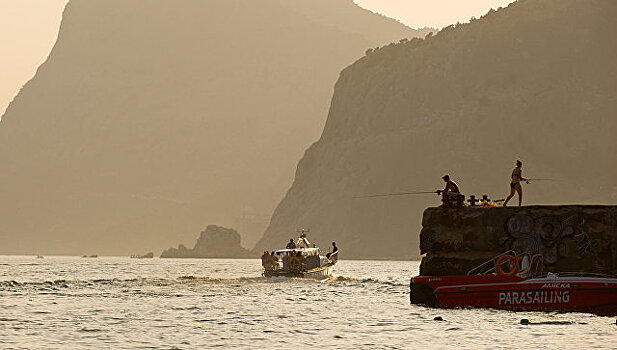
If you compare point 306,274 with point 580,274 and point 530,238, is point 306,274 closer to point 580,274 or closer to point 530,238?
point 530,238

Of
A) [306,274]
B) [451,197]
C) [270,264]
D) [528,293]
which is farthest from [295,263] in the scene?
[528,293]

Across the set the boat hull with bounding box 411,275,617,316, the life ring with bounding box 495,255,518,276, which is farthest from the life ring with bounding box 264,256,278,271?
the life ring with bounding box 495,255,518,276

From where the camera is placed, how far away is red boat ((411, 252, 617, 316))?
38.6m

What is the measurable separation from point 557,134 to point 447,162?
78.1 feet

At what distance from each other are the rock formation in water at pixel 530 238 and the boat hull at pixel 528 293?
1.92m

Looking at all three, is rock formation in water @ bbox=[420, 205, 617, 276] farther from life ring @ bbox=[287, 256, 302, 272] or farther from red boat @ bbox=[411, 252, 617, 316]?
life ring @ bbox=[287, 256, 302, 272]

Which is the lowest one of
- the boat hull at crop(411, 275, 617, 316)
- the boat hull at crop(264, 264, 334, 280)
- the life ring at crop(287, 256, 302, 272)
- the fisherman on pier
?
the boat hull at crop(411, 275, 617, 316)

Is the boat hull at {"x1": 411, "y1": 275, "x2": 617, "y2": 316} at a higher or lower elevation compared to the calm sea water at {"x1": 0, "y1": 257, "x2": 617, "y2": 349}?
higher

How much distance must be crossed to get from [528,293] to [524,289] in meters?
0.23

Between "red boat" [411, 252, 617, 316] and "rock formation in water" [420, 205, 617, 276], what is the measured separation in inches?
30.2

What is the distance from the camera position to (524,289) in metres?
39.7

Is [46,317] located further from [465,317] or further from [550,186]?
[550,186]

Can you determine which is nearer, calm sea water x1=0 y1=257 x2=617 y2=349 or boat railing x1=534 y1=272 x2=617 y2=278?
calm sea water x1=0 y1=257 x2=617 y2=349

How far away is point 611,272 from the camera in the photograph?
135 feet
